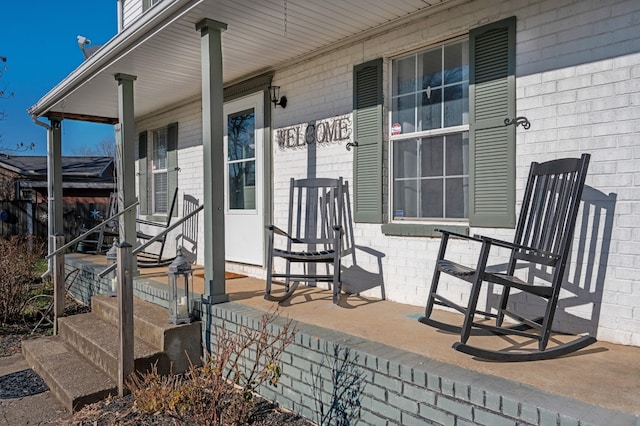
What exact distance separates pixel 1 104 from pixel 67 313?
950 cm

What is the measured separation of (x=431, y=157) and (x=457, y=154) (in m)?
0.22

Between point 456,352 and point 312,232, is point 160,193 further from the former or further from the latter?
point 456,352

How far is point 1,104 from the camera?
12203mm

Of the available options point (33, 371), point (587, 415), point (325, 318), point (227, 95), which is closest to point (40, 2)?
point (227, 95)

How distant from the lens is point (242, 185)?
5539mm

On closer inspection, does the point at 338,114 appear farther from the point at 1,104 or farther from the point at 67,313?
the point at 1,104

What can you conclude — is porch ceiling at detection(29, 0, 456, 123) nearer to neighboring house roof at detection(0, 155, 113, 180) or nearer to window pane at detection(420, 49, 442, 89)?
window pane at detection(420, 49, 442, 89)

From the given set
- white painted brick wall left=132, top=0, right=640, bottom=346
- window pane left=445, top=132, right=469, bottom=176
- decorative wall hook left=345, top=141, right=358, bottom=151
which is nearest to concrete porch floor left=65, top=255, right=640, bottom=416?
white painted brick wall left=132, top=0, right=640, bottom=346

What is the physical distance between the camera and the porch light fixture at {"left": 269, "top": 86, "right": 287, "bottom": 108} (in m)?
4.85

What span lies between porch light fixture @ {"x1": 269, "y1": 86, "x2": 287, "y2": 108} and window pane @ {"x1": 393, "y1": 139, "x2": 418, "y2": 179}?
1.45 m

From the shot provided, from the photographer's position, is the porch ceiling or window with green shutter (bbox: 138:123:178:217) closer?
the porch ceiling

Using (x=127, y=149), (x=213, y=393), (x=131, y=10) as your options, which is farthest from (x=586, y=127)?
(x=131, y=10)

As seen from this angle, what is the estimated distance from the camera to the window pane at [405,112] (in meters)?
3.82

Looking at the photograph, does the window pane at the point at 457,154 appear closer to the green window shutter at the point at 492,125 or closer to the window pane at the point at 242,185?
the green window shutter at the point at 492,125
